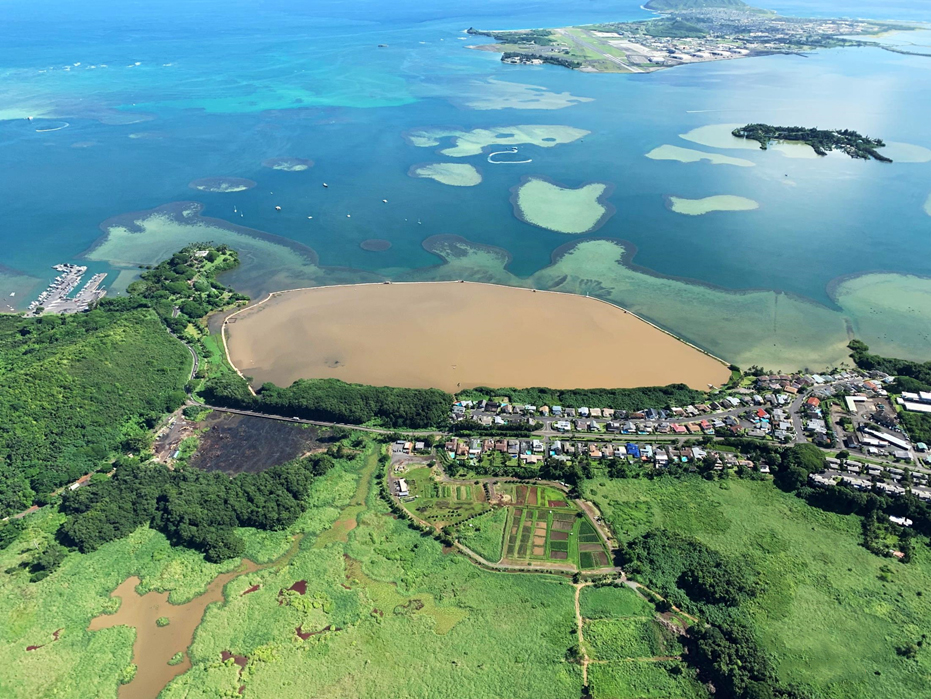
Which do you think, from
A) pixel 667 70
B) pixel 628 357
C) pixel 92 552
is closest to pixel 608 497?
pixel 628 357

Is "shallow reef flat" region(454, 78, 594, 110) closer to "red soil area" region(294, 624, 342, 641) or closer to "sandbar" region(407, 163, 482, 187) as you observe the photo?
"sandbar" region(407, 163, 482, 187)

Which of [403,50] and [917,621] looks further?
[403,50]

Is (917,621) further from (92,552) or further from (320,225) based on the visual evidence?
(320,225)

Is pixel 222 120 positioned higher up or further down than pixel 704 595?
higher up

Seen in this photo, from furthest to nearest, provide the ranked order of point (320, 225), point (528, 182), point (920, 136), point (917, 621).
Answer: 1. point (920, 136)
2. point (528, 182)
3. point (320, 225)
4. point (917, 621)

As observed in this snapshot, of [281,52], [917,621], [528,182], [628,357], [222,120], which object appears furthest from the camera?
[281,52]

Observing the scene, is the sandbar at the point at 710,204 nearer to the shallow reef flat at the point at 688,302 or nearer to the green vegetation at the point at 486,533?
the shallow reef flat at the point at 688,302
